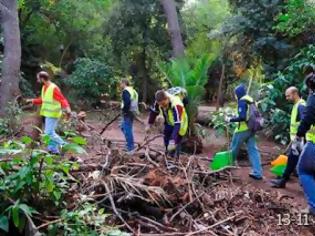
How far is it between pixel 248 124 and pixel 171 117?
1354mm

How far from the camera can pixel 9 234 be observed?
437 centimetres

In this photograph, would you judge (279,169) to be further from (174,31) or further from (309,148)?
(174,31)

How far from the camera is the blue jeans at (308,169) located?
606 cm

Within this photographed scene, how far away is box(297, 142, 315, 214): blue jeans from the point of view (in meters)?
6.06

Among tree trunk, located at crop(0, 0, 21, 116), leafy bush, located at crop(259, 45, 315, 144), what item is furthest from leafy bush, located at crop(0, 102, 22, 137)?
leafy bush, located at crop(259, 45, 315, 144)

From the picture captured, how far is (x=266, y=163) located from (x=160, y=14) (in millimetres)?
11900

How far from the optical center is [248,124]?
28.1ft

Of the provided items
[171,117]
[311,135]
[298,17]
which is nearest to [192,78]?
[298,17]

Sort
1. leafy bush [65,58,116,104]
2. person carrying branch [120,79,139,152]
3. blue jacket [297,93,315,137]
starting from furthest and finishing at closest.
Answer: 1. leafy bush [65,58,116,104]
2. person carrying branch [120,79,139,152]
3. blue jacket [297,93,315,137]

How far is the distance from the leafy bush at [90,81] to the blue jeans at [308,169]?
50.1 feet

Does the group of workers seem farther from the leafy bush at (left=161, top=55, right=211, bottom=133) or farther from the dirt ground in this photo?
the leafy bush at (left=161, top=55, right=211, bottom=133)

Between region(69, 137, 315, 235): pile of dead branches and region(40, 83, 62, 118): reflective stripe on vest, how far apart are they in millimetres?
2310

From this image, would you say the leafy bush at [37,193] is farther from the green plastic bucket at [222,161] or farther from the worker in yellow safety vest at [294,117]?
the green plastic bucket at [222,161]

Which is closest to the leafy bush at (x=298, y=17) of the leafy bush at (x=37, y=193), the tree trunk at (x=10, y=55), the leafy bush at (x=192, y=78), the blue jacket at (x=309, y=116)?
the leafy bush at (x=192, y=78)
